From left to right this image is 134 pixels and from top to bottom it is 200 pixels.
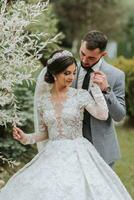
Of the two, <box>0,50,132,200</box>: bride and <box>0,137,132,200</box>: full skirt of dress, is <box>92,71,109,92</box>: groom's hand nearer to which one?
<box>0,50,132,200</box>: bride

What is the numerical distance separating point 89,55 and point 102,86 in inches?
11.1

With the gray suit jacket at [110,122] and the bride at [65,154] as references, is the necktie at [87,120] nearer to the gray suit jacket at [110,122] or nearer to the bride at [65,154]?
the gray suit jacket at [110,122]

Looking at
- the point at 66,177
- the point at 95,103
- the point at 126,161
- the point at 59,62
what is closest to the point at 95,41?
the point at 59,62

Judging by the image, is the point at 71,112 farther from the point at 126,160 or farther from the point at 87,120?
the point at 126,160

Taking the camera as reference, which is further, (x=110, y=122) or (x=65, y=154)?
(x=110, y=122)

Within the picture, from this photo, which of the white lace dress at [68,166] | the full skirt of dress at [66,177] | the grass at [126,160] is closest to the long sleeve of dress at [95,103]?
the white lace dress at [68,166]

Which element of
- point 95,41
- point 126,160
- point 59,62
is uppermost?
point 95,41

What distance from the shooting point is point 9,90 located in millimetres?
Answer: 5414

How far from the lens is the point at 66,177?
5.12 meters

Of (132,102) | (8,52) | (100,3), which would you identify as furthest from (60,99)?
(100,3)

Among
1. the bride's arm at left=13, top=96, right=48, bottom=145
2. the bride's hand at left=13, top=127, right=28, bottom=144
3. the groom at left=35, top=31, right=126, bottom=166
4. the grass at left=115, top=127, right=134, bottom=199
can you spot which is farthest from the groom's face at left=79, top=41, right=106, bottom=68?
the grass at left=115, top=127, right=134, bottom=199

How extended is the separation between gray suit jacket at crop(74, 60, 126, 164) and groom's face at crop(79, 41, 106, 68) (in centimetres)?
24

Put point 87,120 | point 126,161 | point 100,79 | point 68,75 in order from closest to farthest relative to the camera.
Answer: point 100,79 → point 68,75 → point 87,120 → point 126,161

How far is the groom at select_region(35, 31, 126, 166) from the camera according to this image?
521 cm
